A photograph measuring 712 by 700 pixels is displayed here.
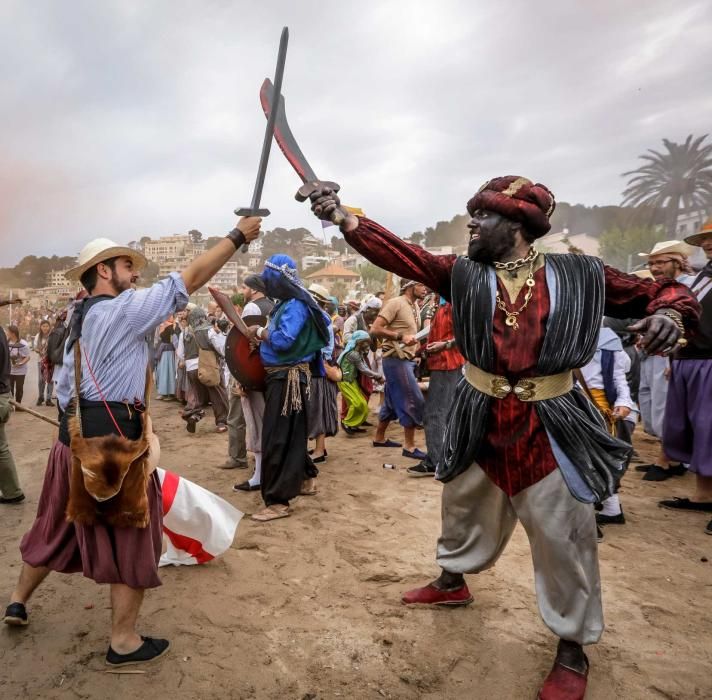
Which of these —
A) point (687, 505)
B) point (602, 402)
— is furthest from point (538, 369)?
point (687, 505)

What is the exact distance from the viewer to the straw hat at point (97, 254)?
2463 mm

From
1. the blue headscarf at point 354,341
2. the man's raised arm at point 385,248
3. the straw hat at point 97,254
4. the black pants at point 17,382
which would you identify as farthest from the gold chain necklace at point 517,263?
the black pants at point 17,382

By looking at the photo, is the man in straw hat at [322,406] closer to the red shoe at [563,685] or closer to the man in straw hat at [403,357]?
the man in straw hat at [403,357]

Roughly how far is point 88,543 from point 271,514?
6.47ft

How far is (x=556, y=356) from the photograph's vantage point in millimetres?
2264

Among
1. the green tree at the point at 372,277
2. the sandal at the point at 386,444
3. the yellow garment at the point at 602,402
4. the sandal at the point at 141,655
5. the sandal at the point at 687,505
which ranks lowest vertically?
the sandal at the point at 141,655

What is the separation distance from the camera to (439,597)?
2.94 m

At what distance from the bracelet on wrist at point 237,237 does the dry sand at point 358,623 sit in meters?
1.99

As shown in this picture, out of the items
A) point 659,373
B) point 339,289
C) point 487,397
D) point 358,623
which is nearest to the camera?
point 487,397

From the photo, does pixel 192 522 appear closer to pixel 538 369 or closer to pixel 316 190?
pixel 316 190

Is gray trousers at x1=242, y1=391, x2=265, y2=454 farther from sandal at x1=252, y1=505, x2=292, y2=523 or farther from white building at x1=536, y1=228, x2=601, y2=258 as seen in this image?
Result: white building at x1=536, y1=228, x2=601, y2=258

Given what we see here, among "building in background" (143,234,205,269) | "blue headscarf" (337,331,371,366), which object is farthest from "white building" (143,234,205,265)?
"blue headscarf" (337,331,371,366)

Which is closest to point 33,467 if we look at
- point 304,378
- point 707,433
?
point 304,378

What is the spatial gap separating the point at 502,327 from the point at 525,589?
1760 millimetres
